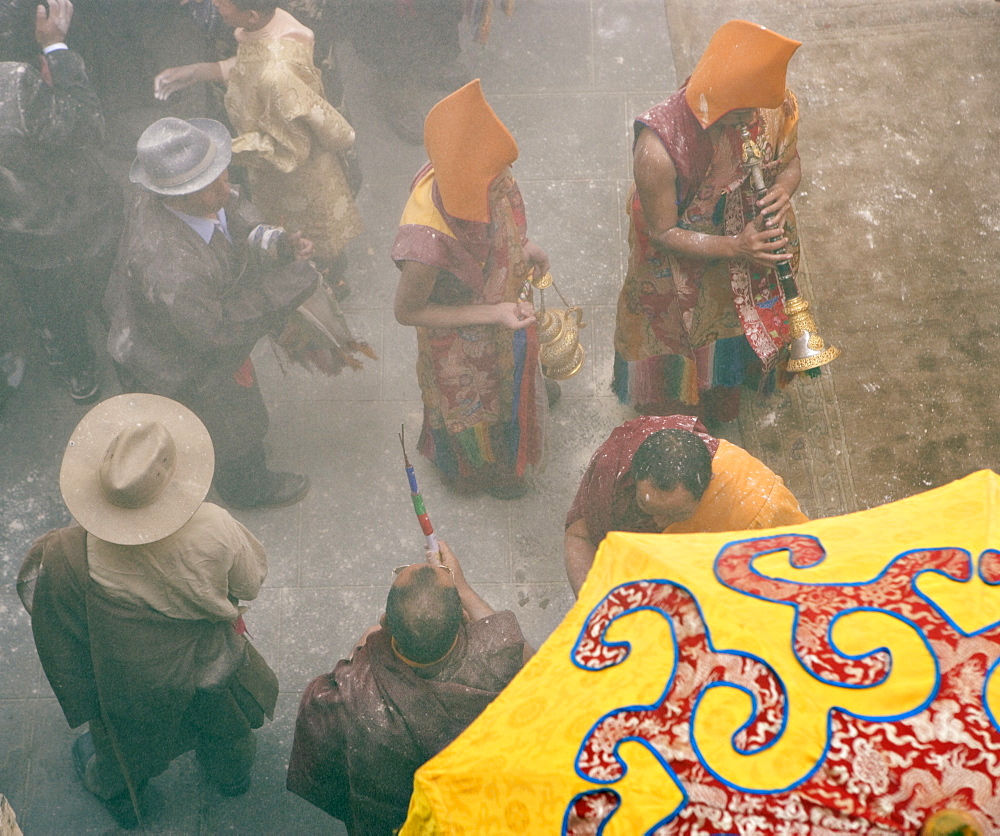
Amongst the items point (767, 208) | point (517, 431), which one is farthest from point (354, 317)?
point (767, 208)

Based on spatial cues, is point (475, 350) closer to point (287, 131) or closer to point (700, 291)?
point (700, 291)

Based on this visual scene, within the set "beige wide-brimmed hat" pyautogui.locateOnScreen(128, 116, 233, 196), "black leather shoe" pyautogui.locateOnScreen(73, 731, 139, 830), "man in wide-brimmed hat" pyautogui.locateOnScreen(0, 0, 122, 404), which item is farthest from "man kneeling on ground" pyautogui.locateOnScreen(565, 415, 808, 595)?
"man in wide-brimmed hat" pyautogui.locateOnScreen(0, 0, 122, 404)

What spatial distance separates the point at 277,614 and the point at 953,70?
5.19 meters

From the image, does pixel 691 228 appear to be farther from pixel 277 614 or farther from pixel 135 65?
pixel 135 65

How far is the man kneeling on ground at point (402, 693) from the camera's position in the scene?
2504mm

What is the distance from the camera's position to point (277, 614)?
4.02m

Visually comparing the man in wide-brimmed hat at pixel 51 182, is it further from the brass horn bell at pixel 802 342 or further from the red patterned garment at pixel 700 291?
the brass horn bell at pixel 802 342

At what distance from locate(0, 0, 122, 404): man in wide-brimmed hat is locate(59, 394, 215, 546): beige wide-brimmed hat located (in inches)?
57.7

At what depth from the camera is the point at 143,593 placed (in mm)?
2934

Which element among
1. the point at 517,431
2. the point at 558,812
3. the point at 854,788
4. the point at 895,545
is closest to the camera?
the point at 854,788

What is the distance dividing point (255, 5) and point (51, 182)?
47.9 inches

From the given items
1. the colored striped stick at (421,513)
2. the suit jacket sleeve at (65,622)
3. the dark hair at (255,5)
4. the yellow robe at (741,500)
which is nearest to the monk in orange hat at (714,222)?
the yellow robe at (741,500)

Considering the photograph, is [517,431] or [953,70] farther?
[953,70]

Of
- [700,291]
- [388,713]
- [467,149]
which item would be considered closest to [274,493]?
[388,713]
